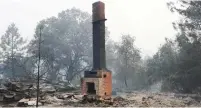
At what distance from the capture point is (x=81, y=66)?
156ft

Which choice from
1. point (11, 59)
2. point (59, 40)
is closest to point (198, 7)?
point (59, 40)

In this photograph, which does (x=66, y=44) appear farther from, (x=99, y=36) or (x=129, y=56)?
(x=99, y=36)

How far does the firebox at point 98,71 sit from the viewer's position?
1550 centimetres

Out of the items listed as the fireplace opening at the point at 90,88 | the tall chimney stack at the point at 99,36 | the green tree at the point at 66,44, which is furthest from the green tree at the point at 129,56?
the fireplace opening at the point at 90,88

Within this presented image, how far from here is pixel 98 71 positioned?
51.2 feet

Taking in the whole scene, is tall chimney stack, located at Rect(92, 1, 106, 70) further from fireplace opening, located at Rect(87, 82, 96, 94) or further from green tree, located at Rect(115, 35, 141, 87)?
green tree, located at Rect(115, 35, 141, 87)

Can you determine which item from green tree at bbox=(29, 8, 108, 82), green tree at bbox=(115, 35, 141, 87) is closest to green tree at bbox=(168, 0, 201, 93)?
green tree at bbox=(115, 35, 141, 87)

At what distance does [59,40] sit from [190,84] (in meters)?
24.2

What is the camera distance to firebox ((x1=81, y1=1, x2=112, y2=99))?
15.5 meters

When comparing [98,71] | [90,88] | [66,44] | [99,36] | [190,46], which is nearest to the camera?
[98,71]

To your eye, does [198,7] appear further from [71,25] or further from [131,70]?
[71,25]

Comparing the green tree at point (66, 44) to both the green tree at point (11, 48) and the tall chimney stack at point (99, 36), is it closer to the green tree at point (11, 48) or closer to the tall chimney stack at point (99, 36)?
the green tree at point (11, 48)

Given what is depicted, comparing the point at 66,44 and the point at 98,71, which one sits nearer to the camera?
the point at 98,71

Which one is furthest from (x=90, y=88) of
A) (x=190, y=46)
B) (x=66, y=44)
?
(x=66, y=44)
